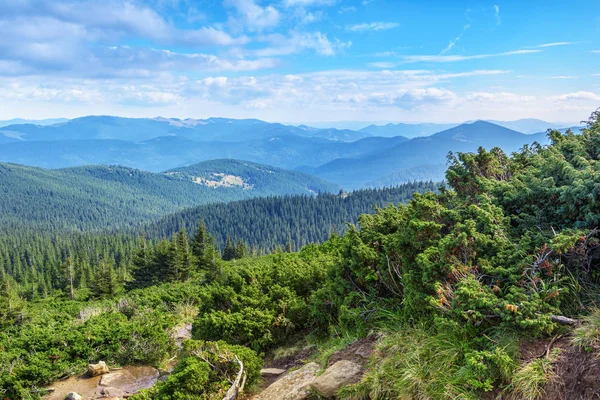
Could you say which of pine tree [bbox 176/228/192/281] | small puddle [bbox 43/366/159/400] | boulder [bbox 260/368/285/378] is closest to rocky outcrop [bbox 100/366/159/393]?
small puddle [bbox 43/366/159/400]

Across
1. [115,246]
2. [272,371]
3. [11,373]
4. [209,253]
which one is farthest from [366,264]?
[115,246]

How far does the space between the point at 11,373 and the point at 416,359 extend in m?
11.2

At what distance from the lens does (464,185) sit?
8203 millimetres

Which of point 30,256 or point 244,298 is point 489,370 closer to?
point 244,298

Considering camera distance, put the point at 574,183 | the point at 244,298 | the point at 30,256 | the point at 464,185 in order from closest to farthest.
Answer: the point at 574,183
the point at 464,185
the point at 244,298
the point at 30,256

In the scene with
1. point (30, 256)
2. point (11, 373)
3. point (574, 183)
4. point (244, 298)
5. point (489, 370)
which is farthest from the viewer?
point (30, 256)

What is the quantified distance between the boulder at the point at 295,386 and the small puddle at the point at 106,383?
17.6ft

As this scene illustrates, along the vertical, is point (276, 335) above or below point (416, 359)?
below

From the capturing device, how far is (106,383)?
11.0 m

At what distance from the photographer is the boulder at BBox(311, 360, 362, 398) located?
6.15m

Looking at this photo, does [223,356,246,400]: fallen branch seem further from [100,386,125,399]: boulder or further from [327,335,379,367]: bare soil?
[100,386,125,399]: boulder

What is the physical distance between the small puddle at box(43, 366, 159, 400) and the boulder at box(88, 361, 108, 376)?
0.15 metres

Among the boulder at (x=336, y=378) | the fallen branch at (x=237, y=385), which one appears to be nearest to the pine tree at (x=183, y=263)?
the fallen branch at (x=237, y=385)

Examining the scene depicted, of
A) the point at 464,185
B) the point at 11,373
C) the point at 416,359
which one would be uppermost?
the point at 464,185
